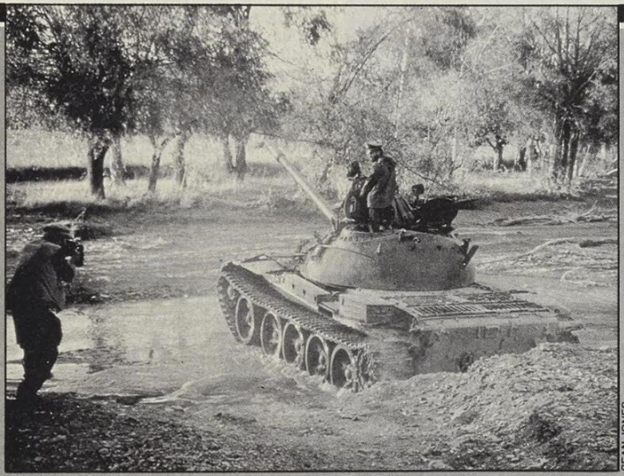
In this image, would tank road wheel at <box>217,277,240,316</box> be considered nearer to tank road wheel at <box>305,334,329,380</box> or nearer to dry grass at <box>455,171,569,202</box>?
tank road wheel at <box>305,334,329,380</box>

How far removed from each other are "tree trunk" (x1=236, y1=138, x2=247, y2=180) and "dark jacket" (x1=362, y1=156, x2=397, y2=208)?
0.91 metres

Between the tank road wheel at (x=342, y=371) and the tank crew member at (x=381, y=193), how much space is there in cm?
93

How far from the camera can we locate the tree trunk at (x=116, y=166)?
645 cm

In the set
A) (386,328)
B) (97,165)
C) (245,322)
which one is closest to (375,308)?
(386,328)

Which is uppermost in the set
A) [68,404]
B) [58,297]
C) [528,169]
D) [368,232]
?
[528,169]

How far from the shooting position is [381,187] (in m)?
6.32

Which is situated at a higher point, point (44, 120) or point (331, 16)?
point (331, 16)

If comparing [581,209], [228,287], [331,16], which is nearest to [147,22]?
[331,16]

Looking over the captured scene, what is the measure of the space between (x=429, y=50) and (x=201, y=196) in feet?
6.56

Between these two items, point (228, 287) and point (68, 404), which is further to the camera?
point (228, 287)

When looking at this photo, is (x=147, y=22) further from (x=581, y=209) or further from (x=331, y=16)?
(x=581, y=209)

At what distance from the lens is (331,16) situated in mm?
6422

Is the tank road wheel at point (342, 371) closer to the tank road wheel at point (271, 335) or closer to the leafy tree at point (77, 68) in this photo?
Answer: the tank road wheel at point (271, 335)

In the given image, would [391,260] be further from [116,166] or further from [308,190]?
[116,166]
